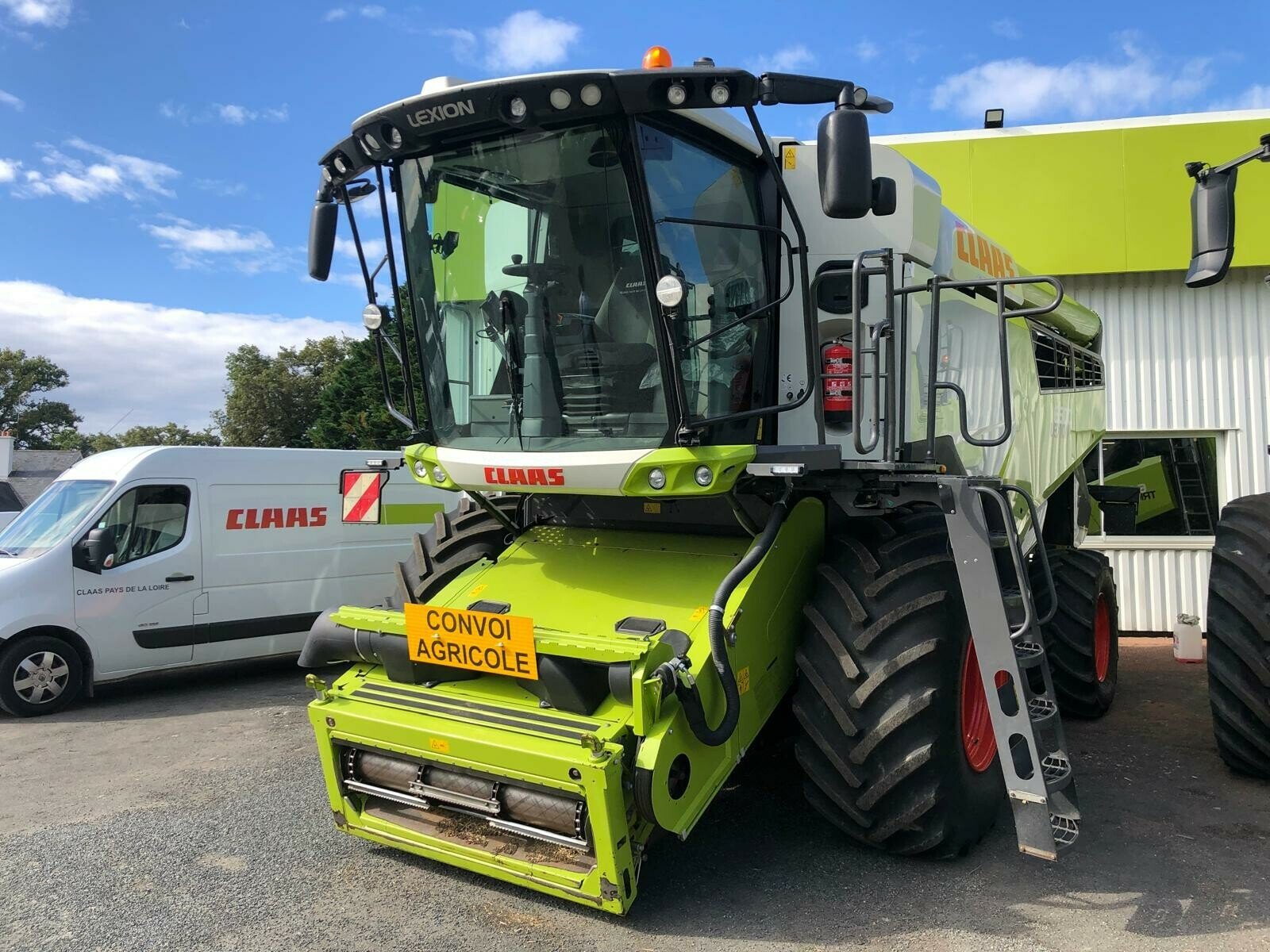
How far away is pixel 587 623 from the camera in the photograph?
4.11 m

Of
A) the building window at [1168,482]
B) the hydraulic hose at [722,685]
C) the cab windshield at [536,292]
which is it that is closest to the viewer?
the hydraulic hose at [722,685]

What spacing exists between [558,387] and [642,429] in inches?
17.4

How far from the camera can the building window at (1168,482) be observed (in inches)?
402

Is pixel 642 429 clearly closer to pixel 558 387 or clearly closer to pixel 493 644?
pixel 558 387

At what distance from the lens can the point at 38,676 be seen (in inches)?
288

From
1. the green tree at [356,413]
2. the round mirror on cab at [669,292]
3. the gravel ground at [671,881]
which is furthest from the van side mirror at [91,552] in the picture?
the green tree at [356,413]

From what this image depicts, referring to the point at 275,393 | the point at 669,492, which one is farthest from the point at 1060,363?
the point at 275,393

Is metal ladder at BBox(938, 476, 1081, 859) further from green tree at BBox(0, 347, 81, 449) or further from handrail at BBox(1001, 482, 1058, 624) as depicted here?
green tree at BBox(0, 347, 81, 449)

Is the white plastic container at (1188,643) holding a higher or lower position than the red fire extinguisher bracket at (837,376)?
lower

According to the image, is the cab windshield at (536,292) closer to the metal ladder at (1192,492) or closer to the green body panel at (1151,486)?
the green body panel at (1151,486)

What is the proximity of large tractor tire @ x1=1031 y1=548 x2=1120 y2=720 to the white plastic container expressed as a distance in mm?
2210

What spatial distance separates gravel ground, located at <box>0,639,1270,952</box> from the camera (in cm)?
341

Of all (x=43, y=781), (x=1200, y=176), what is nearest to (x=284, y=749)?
(x=43, y=781)

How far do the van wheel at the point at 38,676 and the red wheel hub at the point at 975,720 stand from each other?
671 cm
